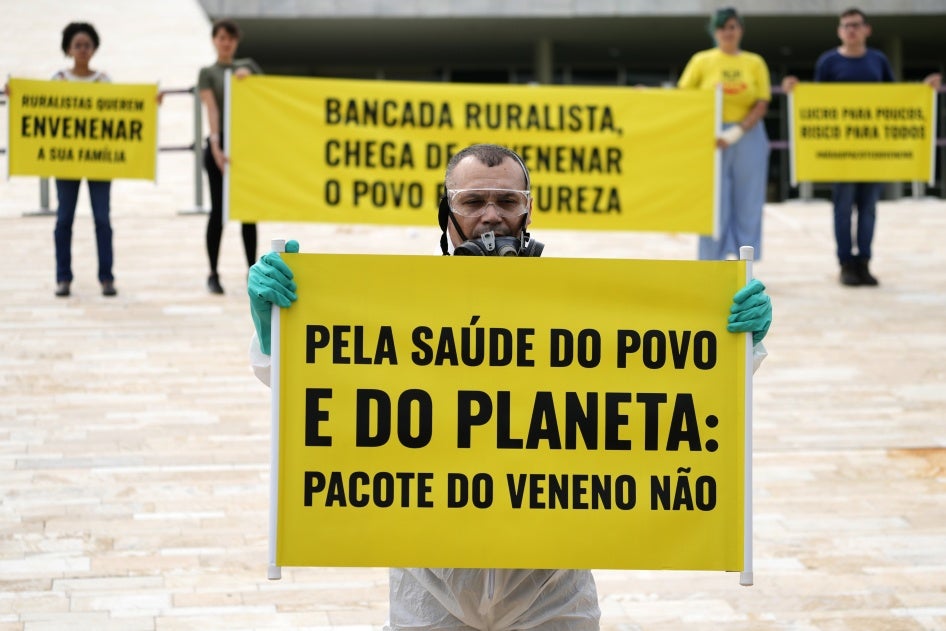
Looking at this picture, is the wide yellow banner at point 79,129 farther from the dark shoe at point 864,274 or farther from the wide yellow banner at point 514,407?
the wide yellow banner at point 514,407

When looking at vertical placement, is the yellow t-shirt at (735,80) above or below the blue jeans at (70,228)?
above

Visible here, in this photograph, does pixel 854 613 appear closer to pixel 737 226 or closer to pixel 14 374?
pixel 14 374

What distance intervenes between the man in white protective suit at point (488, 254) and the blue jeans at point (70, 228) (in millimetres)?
6975

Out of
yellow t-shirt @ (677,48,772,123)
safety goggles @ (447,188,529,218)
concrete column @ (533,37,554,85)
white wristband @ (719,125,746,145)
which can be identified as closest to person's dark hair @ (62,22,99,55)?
yellow t-shirt @ (677,48,772,123)

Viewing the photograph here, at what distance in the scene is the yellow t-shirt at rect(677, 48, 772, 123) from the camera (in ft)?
34.5

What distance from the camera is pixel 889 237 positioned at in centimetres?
1387

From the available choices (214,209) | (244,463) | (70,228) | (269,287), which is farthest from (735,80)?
(269,287)

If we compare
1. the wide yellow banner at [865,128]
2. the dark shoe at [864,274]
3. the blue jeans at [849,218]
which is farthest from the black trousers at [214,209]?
the wide yellow banner at [865,128]

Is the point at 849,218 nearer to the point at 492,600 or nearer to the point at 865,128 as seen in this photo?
the point at 865,128

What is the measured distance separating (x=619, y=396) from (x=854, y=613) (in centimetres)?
204

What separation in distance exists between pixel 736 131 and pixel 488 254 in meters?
7.48

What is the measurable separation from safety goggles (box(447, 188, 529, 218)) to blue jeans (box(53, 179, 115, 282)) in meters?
7.03

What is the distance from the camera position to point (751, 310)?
10.7 ft

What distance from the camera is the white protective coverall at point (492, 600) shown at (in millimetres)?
3139
